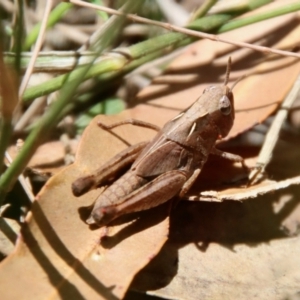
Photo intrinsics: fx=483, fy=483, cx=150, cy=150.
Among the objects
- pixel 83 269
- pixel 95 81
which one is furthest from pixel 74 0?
pixel 83 269

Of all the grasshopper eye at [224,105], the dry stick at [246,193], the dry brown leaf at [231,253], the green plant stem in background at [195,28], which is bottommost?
the dry brown leaf at [231,253]

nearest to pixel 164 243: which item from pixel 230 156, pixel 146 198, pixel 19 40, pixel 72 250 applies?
pixel 146 198

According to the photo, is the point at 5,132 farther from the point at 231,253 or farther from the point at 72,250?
the point at 231,253

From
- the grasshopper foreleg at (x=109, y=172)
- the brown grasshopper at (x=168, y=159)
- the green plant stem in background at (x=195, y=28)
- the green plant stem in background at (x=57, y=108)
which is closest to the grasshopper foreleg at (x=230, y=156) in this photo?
the brown grasshopper at (x=168, y=159)

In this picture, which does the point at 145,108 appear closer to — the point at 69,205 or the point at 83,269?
the point at 69,205

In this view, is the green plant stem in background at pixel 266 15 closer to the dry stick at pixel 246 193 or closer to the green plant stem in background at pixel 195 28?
the green plant stem in background at pixel 195 28

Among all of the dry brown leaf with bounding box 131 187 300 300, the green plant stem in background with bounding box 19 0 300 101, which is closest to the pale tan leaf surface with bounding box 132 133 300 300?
the dry brown leaf with bounding box 131 187 300 300
